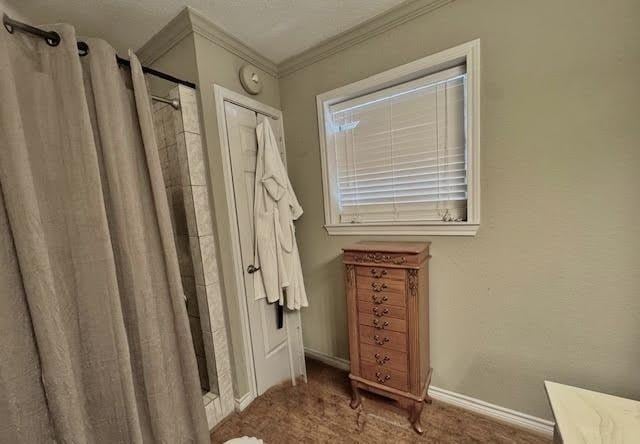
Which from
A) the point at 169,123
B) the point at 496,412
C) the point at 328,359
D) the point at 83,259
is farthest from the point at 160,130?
the point at 496,412

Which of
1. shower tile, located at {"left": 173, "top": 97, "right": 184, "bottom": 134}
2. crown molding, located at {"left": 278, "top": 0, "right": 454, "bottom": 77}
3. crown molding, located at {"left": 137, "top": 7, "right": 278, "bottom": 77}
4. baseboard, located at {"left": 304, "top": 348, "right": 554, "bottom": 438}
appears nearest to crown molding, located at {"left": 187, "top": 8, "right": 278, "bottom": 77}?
crown molding, located at {"left": 137, "top": 7, "right": 278, "bottom": 77}

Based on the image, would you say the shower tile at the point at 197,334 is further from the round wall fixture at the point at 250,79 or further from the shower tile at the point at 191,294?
the round wall fixture at the point at 250,79

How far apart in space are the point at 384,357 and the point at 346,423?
47cm

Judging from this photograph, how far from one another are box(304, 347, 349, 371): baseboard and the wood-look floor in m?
0.24

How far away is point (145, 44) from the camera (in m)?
1.53

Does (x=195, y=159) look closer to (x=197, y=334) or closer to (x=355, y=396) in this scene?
(x=197, y=334)

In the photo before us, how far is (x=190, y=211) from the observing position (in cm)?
142

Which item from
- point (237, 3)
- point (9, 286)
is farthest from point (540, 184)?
point (9, 286)

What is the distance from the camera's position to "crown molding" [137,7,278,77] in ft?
4.38

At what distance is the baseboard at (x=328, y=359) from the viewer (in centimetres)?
194

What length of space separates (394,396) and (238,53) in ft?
7.58

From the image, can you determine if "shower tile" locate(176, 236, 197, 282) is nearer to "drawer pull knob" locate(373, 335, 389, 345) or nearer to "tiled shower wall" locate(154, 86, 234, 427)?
"tiled shower wall" locate(154, 86, 234, 427)

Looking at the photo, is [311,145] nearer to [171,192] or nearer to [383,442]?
[171,192]

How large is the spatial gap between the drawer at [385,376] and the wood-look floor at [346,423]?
235 mm
